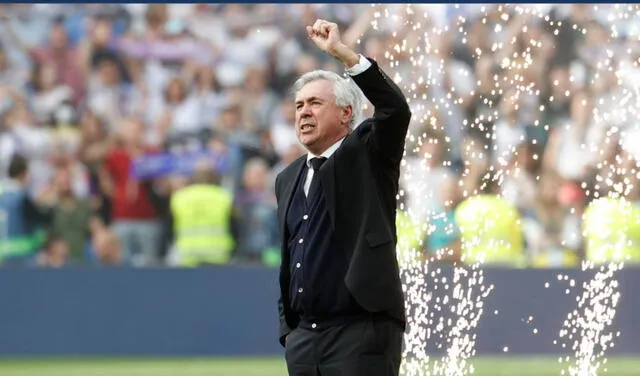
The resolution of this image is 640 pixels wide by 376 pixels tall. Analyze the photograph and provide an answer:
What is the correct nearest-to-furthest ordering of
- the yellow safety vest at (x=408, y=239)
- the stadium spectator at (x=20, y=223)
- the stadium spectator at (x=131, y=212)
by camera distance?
the yellow safety vest at (x=408, y=239) → the stadium spectator at (x=20, y=223) → the stadium spectator at (x=131, y=212)

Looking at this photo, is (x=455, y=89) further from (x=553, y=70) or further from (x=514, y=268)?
(x=514, y=268)

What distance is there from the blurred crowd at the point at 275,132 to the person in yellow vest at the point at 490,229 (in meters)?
0.02

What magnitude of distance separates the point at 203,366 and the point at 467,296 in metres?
2.47

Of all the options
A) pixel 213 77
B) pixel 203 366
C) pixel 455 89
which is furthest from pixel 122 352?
pixel 455 89

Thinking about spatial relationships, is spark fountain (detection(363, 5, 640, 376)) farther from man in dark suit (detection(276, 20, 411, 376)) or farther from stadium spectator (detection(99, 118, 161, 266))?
man in dark suit (detection(276, 20, 411, 376))

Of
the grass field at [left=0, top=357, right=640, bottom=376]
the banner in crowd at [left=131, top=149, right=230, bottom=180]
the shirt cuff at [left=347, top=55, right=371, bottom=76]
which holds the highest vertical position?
the banner in crowd at [left=131, top=149, right=230, bottom=180]

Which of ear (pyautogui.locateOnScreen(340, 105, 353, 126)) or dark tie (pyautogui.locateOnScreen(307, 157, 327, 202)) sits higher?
ear (pyautogui.locateOnScreen(340, 105, 353, 126))

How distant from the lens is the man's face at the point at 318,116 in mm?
5434

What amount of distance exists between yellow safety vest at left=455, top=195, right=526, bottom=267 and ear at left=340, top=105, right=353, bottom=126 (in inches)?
309

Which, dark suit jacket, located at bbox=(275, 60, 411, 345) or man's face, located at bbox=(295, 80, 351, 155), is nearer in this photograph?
dark suit jacket, located at bbox=(275, 60, 411, 345)

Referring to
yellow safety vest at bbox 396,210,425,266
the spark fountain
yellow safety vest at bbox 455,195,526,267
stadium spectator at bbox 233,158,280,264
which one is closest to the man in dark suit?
the spark fountain

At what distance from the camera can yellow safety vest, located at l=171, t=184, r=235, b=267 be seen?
1377 centimetres

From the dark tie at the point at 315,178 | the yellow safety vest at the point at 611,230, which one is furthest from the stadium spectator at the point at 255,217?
the dark tie at the point at 315,178

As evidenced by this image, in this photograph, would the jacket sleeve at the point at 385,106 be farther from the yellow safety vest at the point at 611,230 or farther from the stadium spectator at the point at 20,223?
the stadium spectator at the point at 20,223
